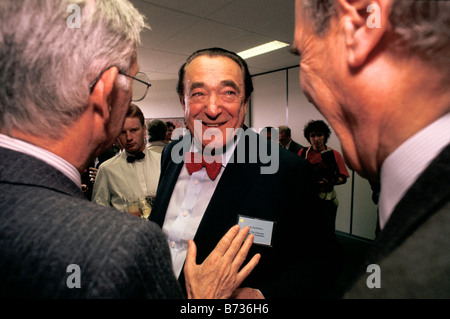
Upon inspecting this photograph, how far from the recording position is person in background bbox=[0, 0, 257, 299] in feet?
1.39

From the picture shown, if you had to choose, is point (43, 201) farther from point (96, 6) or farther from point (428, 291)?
point (428, 291)

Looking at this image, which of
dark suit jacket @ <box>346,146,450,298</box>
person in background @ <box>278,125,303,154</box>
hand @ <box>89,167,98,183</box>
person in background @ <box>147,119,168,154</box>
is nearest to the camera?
dark suit jacket @ <box>346,146,450,298</box>

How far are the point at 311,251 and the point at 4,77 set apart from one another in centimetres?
136

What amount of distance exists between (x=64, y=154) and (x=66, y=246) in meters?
0.30

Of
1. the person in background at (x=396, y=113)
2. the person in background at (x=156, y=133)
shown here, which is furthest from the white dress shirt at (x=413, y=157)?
the person in background at (x=156, y=133)

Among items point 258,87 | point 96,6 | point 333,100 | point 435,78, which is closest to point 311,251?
point 333,100

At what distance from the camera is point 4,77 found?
58 centimetres

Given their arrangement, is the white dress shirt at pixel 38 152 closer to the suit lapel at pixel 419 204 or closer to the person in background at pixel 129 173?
the suit lapel at pixel 419 204

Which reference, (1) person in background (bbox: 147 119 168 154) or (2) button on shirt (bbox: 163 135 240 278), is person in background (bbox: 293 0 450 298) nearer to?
(2) button on shirt (bbox: 163 135 240 278)

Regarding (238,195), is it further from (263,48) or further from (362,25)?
(263,48)

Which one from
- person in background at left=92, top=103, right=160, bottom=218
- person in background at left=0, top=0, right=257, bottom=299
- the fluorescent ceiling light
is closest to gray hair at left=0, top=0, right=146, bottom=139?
person in background at left=0, top=0, right=257, bottom=299

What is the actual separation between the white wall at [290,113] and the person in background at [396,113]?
4756 millimetres

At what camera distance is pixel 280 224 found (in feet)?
4.05

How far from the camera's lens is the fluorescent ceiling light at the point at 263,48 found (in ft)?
14.6
